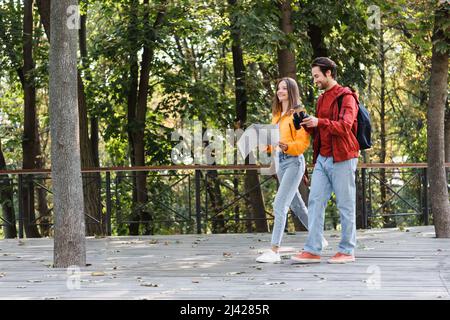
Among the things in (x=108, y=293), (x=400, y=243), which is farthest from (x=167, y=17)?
(x=108, y=293)

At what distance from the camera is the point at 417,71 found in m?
25.8

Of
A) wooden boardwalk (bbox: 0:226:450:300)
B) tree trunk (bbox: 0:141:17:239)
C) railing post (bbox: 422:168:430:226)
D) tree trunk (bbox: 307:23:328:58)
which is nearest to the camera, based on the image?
wooden boardwalk (bbox: 0:226:450:300)

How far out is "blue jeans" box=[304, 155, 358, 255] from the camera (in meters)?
9.34

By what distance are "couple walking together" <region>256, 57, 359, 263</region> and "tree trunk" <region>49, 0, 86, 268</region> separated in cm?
211

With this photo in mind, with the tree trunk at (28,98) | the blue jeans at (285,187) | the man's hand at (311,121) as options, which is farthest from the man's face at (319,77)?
the tree trunk at (28,98)

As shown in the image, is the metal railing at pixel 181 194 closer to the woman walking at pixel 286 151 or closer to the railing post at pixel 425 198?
the railing post at pixel 425 198

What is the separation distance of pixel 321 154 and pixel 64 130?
9.01 feet

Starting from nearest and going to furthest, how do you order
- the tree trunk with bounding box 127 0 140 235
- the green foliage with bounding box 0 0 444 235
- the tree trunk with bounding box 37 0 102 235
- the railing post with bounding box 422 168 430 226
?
the tree trunk with bounding box 37 0 102 235 → the green foliage with bounding box 0 0 444 235 → the railing post with bounding box 422 168 430 226 → the tree trunk with bounding box 127 0 140 235

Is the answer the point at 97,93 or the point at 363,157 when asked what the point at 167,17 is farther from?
the point at 363,157

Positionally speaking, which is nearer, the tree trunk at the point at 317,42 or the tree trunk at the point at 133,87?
the tree trunk at the point at 317,42

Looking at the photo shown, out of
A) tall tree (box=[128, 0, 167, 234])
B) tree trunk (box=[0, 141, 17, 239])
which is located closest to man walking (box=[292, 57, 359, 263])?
tree trunk (box=[0, 141, 17, 239])

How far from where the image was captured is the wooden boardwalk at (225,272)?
24.6ft

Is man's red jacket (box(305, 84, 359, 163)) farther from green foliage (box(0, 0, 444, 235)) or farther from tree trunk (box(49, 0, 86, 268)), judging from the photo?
green foliage (box(0, 0, 444, 235))

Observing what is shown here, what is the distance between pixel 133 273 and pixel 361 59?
1006 cm
